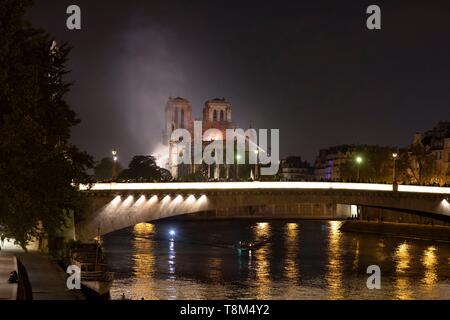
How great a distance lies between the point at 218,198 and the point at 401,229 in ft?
110

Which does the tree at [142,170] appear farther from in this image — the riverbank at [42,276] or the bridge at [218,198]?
the riverbank at [42,276]

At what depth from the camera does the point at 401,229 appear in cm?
8350

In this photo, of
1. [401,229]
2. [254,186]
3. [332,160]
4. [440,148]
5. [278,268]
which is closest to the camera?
[278,268]

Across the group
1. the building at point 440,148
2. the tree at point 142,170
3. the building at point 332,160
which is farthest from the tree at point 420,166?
the building at point 332,160

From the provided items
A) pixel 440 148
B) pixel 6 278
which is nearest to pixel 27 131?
pixel 6 278

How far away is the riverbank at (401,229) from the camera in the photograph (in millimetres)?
77188

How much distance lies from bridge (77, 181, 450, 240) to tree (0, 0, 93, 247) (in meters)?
22.0

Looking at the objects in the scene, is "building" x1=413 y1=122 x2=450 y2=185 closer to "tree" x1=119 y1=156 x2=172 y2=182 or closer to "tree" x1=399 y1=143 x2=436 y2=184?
"tree" x1=399 y1=143 x2=436 y2=184

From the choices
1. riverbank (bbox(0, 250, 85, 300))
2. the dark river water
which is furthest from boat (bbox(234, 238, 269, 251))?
riverbank (bbox(0, 250, 85, 300))

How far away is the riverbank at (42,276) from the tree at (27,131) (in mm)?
2901

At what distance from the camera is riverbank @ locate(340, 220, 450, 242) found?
253 feet

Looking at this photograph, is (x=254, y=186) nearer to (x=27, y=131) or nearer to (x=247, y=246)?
(x=247, y=246)
